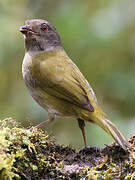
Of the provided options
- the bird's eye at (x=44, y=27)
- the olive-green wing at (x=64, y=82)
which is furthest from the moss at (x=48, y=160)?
the bird's eye at (x=44, y=27)

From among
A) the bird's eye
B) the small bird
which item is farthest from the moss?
the bird's eye

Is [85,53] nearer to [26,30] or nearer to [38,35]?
[38,35]

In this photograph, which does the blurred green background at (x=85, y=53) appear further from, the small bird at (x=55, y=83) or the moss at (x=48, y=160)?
the moss at (x=48, y=160)

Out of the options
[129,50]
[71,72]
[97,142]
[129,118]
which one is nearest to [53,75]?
[71,72]

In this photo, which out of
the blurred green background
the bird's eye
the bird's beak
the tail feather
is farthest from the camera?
the blurred green background

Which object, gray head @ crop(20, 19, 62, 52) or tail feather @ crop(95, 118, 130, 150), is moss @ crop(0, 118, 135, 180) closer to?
tail feather @ crop(95, 118, 130, 150)

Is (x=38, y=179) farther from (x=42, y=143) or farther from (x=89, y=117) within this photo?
(x=89, y=117)

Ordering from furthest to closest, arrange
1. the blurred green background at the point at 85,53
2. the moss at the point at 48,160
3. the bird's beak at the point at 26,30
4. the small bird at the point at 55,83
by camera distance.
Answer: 1. the blurred green background at the point at 85,53
2. the bird's beak at the point at 26,30
3. the small bird at the point at 55,83
4. the moss at the point at 48,160
